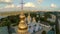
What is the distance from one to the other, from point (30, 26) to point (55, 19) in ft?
0.95

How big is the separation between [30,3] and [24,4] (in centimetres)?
7

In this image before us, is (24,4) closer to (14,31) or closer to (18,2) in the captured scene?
(18,2)

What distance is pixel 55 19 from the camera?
5.20ft

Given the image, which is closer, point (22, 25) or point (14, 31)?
point (22, 25)

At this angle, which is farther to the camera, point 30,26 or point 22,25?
point 30,26

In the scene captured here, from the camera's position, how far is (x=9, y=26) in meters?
1.55

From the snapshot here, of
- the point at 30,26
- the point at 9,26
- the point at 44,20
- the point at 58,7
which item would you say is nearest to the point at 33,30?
the point at 30,26

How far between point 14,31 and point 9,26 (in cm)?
8

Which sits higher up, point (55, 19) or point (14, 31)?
point (55, 19)

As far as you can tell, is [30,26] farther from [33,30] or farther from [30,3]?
[30,3]

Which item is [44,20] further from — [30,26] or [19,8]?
[19,8]

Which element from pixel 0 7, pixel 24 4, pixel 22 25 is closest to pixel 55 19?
pixel 24 4

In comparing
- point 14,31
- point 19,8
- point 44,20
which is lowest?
point 14,31

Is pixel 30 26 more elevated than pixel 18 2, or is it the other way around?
pixel 18 2
